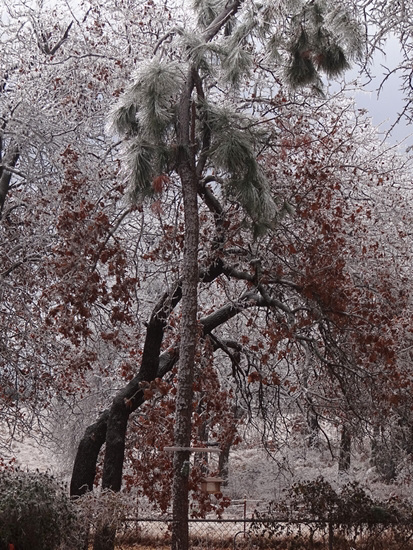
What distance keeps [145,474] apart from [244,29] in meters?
6.08

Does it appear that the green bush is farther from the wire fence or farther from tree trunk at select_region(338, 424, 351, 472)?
tree trunk at select_region(338, 424, 351, 472)

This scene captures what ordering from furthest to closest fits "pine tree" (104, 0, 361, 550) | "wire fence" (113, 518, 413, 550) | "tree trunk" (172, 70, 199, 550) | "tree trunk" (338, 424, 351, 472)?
1. "tree trunk" (338, 424, 351, 472)
2. "wire fence" (113, 518, 413, 550)
3. "pine tree" (104, 0, 361, 550)
4. "tree trunk" (172, 70, 199, 550)

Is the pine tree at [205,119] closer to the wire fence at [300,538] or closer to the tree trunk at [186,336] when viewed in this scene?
the tree trunk at [186,336]

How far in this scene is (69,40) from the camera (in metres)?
13.0

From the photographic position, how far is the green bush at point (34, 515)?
789 cm

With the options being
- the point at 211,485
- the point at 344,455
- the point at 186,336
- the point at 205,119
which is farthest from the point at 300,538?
the point at 344,455

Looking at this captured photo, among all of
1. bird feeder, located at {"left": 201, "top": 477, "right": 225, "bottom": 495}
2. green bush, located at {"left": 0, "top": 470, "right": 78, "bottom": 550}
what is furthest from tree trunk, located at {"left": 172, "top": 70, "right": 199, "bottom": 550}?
green bush, located at {"left": 0, "top": 470, "right": 78, "bottom": 550}

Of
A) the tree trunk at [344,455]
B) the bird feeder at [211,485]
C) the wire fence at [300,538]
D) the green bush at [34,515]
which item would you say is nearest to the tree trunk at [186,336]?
the bird feeder at [211,485]

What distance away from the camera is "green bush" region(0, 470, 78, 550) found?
789cm

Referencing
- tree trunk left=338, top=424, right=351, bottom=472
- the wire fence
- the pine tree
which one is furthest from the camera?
tree trunk left=338, top=424, right=351, bottom=472

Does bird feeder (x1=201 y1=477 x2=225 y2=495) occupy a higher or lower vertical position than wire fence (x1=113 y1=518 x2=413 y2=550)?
higher

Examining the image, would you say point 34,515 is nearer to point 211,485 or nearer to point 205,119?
point 211,485

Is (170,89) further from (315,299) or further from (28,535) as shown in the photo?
(28,535)

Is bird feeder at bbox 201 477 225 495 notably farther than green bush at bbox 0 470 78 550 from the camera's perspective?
Yes
